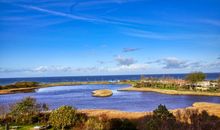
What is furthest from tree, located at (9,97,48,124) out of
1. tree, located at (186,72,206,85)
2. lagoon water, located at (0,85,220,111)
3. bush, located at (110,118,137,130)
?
tree, located at (186,72,206,85)

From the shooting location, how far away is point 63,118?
27328 mm

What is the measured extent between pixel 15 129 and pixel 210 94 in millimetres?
68834

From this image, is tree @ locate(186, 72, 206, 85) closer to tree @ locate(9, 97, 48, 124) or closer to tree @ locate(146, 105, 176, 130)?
tree @ locate(9, 97, 48, 124)

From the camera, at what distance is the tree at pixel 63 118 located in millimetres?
27312

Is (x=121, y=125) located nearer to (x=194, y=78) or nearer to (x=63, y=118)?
(x=63, y=118)

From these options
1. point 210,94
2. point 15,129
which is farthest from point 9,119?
point 210,94

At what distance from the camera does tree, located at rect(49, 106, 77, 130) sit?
27.3 metres

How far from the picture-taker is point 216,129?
22.7 metres

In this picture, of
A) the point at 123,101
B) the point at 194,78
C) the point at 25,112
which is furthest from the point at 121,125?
the point at 194,78

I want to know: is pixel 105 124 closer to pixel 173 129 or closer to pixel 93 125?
pixel 93 125

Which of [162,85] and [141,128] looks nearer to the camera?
[141,128]

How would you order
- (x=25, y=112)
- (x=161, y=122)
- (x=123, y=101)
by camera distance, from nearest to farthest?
1. (x=161, y=122)
2. (x=25, y=112)
3. (x=123, y=101)

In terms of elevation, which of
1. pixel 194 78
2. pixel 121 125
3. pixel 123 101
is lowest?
pixel 123 101

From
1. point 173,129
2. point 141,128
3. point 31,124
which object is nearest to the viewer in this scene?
point 173,129
